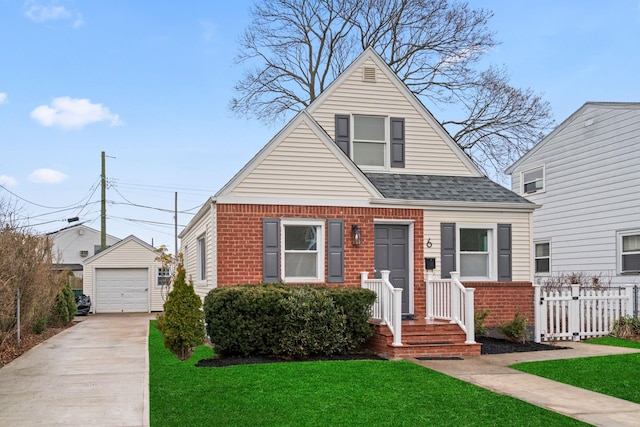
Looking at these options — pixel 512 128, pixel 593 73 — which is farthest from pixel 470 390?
pixel 512 128

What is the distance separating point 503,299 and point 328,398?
317 inches

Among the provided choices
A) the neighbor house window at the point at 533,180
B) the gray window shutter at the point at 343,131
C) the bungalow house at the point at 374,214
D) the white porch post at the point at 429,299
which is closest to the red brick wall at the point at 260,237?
the bungalow house at the point at 374,214

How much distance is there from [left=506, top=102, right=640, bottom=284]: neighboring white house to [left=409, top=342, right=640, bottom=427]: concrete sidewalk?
644 cm

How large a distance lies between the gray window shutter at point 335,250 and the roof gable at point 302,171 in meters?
0.61

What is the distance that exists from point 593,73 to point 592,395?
34.8 ft

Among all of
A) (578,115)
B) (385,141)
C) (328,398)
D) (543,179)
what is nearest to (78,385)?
(328,398)

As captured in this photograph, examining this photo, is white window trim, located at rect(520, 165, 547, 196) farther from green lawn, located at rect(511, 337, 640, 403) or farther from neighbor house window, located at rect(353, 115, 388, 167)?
green lawn, located at rect(511, 337, 640, 403)

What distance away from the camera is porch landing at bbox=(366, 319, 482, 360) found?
39.3ft

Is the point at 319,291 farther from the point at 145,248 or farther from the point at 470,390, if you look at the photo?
the point at 145,248

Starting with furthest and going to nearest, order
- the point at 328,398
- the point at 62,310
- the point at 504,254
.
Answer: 1. the point at 62,310
2. the point at 504,254
3. the point at 328,398

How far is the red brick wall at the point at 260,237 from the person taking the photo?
13.4 meters

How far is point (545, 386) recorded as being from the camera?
930 centimetres

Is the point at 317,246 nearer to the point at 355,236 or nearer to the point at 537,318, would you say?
the point at 355,236

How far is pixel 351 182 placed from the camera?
14.3 m
